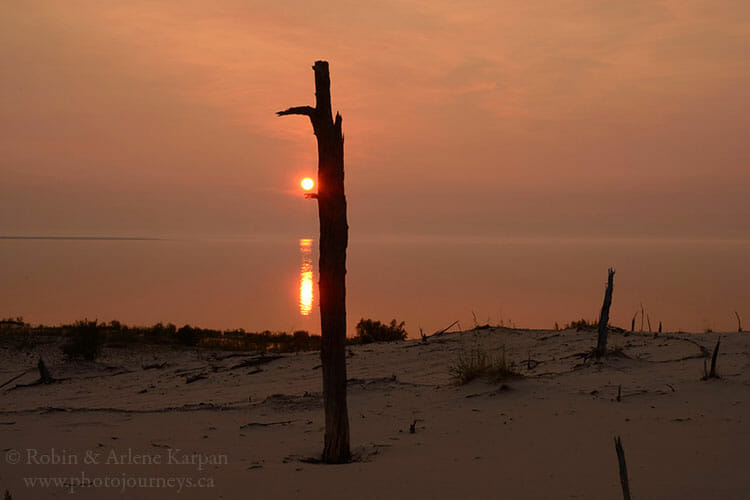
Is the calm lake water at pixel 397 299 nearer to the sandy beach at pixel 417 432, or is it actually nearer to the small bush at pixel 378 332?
the small bush at pixel 378 332

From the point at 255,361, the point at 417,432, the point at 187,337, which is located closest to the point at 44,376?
the point at 255,361

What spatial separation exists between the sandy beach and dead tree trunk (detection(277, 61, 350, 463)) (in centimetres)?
74

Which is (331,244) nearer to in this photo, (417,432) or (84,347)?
(417,432)

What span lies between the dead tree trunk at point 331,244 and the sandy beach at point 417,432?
2.44 ft

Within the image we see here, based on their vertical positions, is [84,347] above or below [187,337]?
above

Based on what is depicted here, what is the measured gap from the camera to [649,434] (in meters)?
7.91

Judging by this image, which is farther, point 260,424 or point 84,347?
point 84,347

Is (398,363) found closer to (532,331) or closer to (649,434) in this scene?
(532,331)

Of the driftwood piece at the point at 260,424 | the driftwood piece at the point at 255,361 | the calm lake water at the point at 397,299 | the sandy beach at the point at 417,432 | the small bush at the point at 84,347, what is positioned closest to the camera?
the sandy beach at the point at 417,432

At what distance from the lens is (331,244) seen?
7066mm

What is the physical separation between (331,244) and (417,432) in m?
3.21

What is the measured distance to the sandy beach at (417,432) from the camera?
6.34 meters

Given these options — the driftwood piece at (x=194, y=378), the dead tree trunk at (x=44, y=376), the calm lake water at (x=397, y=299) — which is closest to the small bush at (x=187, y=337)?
the dead tree trunk at (x=44, y=376)

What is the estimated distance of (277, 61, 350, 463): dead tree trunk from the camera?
23.2ft
